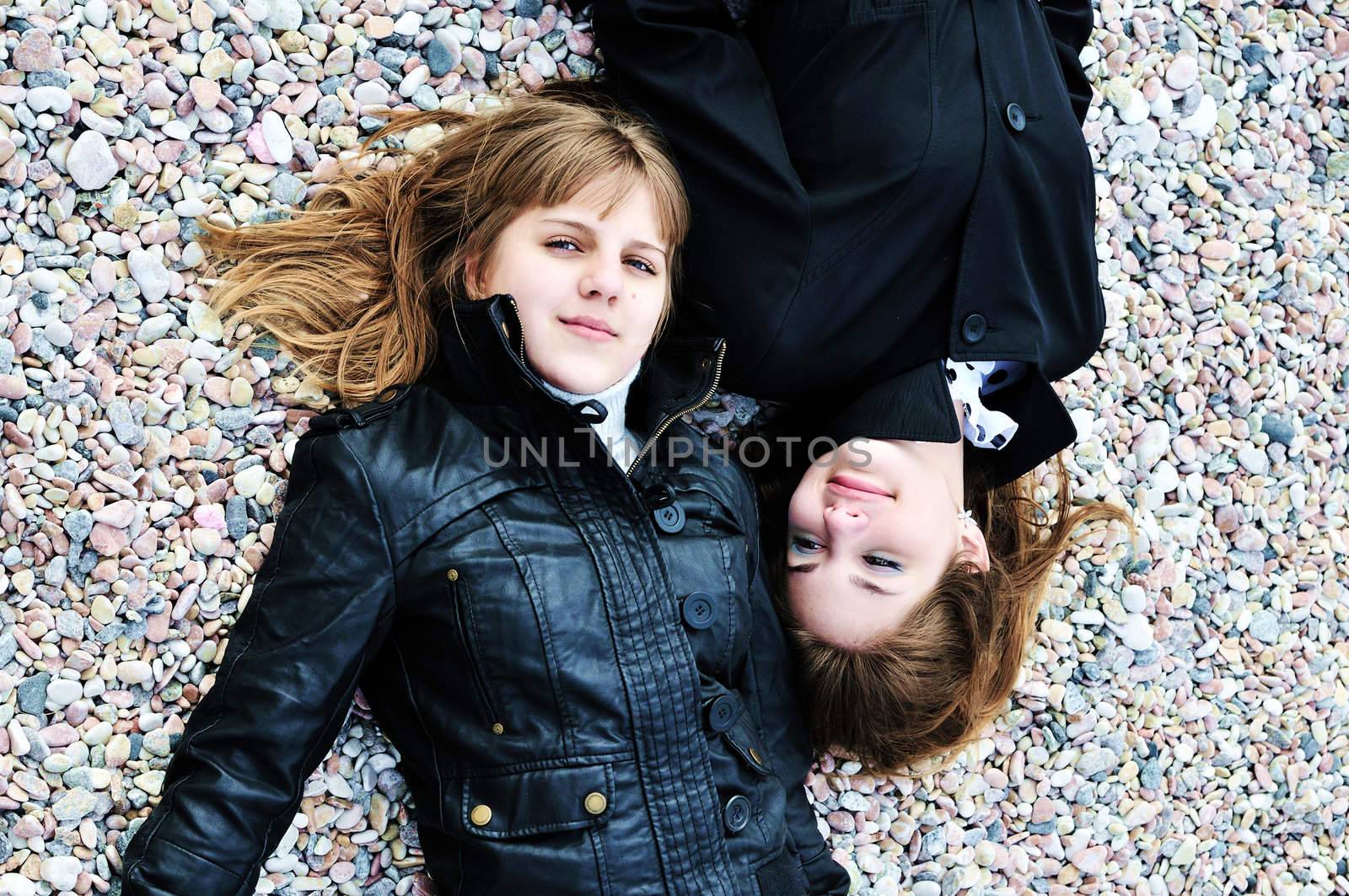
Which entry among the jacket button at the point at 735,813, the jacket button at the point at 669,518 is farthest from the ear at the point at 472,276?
the jacket button at the point at 735,813

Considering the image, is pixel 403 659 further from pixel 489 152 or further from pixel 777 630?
pixel 489 152

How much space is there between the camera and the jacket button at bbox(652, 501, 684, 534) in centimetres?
223

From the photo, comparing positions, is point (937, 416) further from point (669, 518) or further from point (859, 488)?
point (669, 518)

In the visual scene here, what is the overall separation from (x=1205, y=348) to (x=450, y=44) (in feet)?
6.52

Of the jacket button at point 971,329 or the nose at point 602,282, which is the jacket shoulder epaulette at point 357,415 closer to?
the nose at point 602,282

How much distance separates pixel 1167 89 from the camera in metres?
3.00

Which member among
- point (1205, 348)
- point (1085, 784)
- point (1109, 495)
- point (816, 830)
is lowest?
point (1085, 784)

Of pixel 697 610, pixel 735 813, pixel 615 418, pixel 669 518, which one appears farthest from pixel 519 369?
pixel 735 813

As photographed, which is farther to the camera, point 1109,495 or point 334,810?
point 1109,495

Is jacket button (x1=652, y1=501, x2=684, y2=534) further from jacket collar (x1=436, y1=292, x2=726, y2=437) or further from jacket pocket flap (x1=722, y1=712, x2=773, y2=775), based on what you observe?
jacket pocket flap (x1=722, y1=712, x2=773, y2=775)

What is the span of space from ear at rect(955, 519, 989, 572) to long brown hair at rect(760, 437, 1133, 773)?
0.08ft

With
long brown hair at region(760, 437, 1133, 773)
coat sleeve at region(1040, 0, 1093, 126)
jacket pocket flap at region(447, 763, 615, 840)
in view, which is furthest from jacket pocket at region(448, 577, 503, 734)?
coat sleeve at region(1040, 0, 1093, 126)

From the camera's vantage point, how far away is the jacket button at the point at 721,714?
→ 7.30 ft

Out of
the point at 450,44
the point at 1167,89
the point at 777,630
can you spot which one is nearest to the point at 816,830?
the point at 777,630
